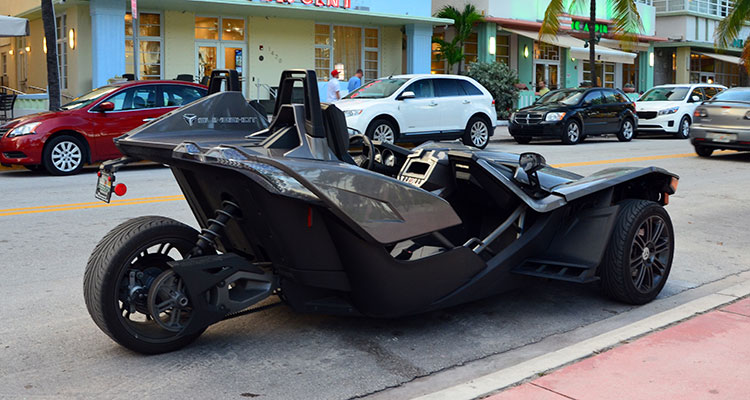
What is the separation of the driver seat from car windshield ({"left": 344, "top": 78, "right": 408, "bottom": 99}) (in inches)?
526

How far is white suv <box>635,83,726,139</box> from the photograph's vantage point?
2434 centimetres

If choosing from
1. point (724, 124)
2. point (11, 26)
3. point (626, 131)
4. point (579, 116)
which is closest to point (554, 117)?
point (579, 116)

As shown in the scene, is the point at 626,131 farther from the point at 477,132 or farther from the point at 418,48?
the point at 418,48

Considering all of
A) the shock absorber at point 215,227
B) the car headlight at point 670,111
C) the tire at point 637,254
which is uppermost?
the car headlight at point 670,111

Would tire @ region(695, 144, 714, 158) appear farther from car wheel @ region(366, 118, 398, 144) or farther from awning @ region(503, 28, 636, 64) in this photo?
awning @ region(503, 28, 636, 64)

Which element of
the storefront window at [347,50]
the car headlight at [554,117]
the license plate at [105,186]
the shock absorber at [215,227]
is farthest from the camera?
the storefront window at [347,50]

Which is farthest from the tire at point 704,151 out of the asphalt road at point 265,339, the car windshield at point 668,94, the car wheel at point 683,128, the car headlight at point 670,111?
the asphalt road at point 265,339

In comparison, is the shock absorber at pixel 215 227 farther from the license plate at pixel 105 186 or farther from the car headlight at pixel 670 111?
the car headlight at pixel 670 111

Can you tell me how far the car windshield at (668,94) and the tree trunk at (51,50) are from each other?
1784 cm

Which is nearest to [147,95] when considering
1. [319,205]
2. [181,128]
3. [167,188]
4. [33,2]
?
[167,188]

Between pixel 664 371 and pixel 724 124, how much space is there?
13766 millimetres

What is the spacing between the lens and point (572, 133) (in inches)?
850

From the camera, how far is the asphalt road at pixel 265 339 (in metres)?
4.11

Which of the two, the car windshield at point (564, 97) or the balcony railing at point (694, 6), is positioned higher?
the balcony railing at point (694, 6)
